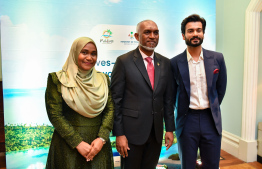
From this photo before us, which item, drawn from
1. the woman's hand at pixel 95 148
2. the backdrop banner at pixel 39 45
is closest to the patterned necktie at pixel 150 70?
the woman's hand at pixel 95 148

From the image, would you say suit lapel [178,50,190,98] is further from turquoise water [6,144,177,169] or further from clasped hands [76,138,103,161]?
turquoise water [6,144,177,169]

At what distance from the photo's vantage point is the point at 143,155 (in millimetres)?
1964

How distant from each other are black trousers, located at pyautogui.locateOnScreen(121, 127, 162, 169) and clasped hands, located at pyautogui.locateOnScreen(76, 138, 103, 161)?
31cm

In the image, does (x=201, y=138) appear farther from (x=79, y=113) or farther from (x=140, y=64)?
(x=79, y=113)

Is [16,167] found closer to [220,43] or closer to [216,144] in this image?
[216,144]

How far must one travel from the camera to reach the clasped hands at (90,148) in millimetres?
1621

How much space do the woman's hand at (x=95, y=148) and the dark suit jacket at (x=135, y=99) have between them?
0.19 meters

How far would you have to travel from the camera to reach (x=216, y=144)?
2033 millimetres

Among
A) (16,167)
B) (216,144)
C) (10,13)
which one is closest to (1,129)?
(16,167)

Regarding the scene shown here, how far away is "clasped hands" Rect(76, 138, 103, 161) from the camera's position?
5.32ft

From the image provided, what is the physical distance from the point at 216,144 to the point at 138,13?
2.04 m

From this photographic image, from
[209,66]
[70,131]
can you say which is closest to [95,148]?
[70,131]

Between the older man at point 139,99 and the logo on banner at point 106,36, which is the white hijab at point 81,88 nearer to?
the older man at point 139,99

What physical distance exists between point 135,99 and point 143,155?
514 mm
